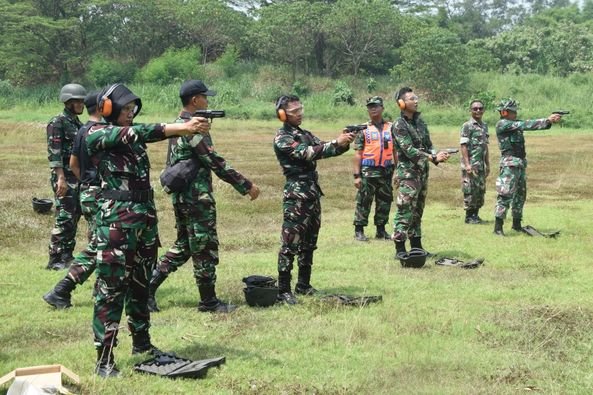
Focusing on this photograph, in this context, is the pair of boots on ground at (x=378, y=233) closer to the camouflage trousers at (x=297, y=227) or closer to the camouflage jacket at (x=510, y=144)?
the camouflage jacket at (x=510, y=144)

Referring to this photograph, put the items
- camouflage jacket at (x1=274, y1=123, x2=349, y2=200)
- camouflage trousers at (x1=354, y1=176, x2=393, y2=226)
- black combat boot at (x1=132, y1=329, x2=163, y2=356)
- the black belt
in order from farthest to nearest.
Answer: camouflage trousers at (x1=354, y1=176, x2=393, y2=226)
camouflage jacket at (x1=274, y1=123, x2=349, y2=200)
black combat boot at (x1=132, y1=329, x2=163, y2=356)
the black belt

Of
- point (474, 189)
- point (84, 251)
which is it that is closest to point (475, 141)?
point (474, 189)

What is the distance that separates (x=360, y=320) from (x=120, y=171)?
2.78m

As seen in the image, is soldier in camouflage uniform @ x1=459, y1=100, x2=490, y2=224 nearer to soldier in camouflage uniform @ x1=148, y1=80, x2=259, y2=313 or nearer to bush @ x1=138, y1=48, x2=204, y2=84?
soldier in camouflage uniform @ x1=148, y1=80, x2=259, y2=313

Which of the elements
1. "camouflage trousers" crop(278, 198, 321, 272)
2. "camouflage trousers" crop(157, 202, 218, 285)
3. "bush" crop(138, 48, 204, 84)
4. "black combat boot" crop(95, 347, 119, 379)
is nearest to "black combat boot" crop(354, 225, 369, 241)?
"camouflage trousers" crop(278, 198, 321, 272)

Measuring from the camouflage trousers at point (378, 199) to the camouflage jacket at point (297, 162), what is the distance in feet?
14.4

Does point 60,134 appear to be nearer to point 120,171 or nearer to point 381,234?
point 120,171

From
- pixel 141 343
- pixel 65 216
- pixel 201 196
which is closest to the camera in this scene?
pixel 141 343

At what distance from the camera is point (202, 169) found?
23.1ft

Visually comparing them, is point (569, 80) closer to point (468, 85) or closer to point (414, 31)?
point (468, 85)

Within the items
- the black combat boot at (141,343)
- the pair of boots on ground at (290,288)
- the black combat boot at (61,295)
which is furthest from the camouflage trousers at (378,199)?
the black combat boot at (141,343)

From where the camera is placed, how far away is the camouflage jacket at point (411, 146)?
9445mm

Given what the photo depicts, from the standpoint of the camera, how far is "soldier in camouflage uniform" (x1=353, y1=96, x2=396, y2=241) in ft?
39.0

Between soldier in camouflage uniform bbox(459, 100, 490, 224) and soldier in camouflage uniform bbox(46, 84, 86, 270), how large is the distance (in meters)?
7.52
